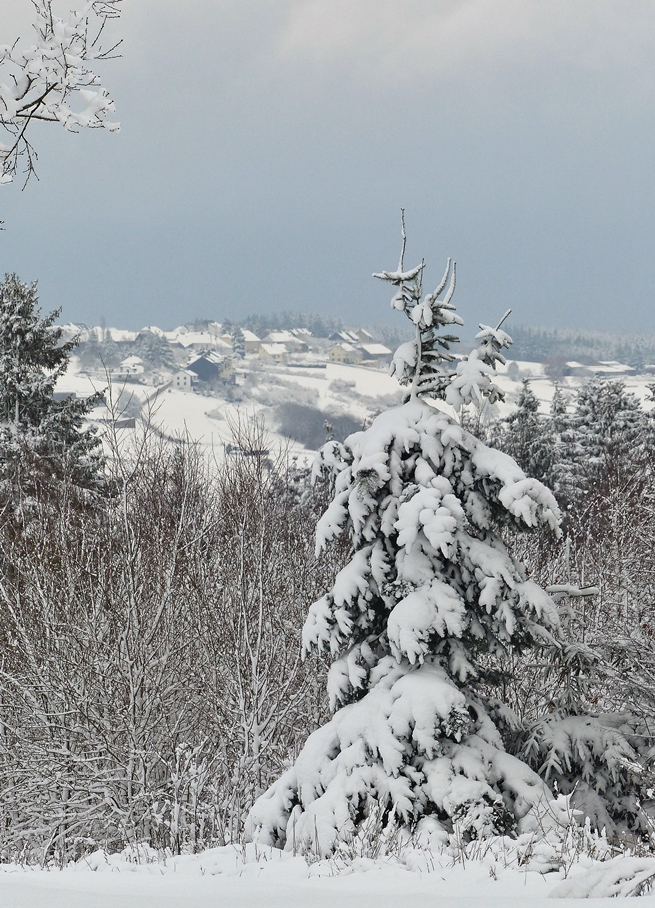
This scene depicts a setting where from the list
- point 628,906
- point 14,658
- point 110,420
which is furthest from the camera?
point 14,658

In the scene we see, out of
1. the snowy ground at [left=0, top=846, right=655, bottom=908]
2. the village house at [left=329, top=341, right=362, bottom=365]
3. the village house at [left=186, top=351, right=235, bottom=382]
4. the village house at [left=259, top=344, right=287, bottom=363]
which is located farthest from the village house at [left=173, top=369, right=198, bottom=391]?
the snowy ground at [left=0, top=846, right=655, bottom=908]

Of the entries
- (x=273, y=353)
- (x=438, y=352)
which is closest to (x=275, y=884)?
(x=438, y=352)

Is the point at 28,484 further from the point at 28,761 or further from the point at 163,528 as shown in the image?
the point at 28,761

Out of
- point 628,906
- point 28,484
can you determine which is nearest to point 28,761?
point 28,484

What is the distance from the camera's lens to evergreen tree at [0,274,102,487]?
23297 millimetres

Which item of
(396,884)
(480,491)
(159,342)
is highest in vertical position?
(159,342)

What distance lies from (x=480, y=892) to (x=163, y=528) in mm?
15684

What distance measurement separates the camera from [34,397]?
24.5m

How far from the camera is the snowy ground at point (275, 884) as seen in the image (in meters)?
3.98

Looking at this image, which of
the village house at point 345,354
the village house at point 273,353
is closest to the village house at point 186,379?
the village house at point 273,353

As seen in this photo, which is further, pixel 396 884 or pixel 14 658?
pixel 14 658

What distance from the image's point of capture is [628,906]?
3408 mm

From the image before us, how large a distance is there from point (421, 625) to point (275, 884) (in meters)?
2.98

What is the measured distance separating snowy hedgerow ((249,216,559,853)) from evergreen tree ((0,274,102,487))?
636 inches
